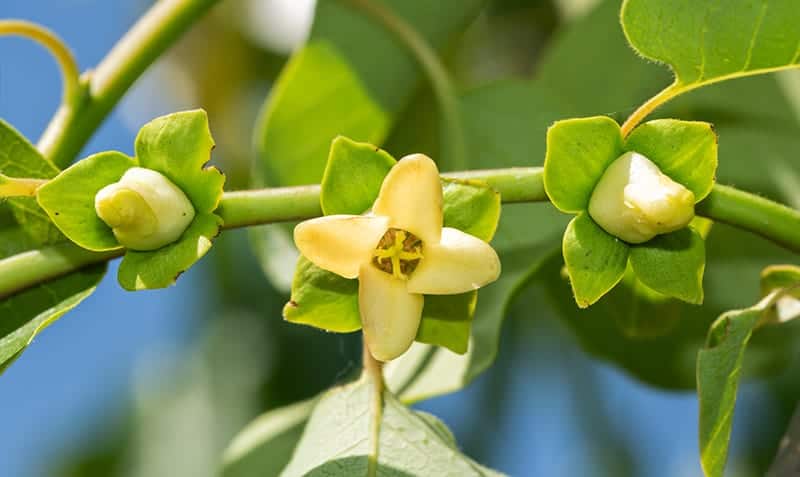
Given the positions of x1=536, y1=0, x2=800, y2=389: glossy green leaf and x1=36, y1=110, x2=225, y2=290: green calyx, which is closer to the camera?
x1=36, y1=110, x2=225, y2=290: green calyx

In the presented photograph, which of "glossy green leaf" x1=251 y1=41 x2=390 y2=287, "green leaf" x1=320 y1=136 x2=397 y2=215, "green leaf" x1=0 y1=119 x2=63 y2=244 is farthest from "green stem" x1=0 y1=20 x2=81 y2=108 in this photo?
"green leaf" x1=320 y1=136 x2=397 y2=215

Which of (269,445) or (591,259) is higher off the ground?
(591,259)

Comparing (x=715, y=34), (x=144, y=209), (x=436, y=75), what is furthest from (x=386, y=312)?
(x=436, y=75)

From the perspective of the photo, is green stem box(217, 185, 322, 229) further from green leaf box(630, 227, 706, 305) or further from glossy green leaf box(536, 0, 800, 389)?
glossy green leaf box(536, 0, 800, 389)

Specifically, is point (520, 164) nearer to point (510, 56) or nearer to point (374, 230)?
point (374, 230)

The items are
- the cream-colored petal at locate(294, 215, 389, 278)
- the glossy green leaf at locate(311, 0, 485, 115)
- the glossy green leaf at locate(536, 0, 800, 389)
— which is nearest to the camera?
the cream-colored petal at locate(294, 215, 389, 278)

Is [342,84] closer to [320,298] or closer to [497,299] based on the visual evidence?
[497,299]

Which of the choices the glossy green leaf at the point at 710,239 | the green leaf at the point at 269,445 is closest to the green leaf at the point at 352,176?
the green leaf at the point at 269,445
